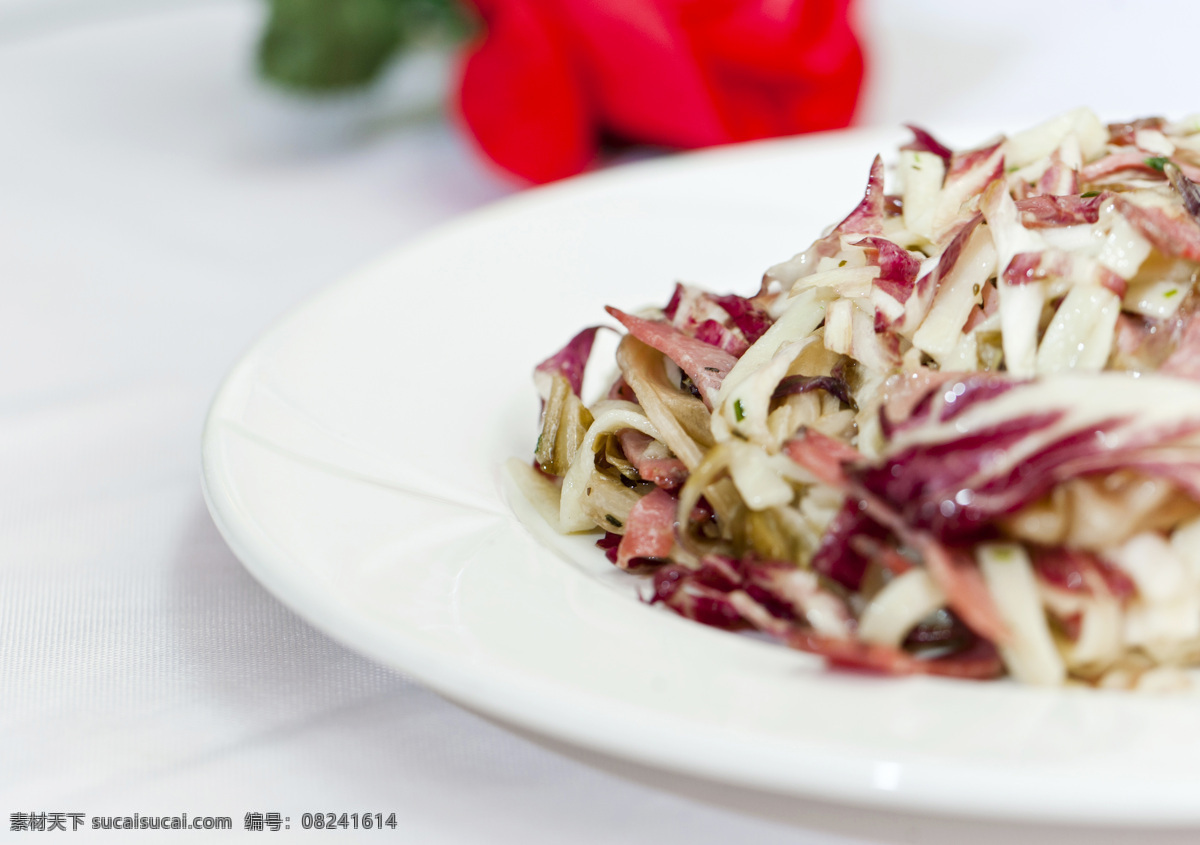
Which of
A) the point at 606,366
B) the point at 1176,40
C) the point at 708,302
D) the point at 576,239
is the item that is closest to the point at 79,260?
the point at 576,239

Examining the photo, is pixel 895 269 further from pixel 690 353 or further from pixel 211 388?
pixel 211 388

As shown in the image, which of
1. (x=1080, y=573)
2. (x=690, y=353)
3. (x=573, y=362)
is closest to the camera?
(x=1080, y=573)

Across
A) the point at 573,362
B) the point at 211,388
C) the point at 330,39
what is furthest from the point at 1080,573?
the point at 330,39

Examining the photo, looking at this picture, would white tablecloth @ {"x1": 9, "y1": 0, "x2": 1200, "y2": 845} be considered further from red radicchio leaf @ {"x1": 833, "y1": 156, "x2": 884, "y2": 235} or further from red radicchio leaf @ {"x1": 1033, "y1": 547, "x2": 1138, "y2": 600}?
red radicchio leaf @ {"x1": 833, "y1": 156, "x2": 884, "y2": 235}

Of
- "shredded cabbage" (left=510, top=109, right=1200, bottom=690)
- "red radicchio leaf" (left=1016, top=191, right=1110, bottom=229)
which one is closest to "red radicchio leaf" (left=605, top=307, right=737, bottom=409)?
"shredded cabbage" (left=510, top=109, right=1200, bottom=690)

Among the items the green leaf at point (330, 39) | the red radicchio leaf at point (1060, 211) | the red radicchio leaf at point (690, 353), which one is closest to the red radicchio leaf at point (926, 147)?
the red radicchio leaf at point (1060, 211)

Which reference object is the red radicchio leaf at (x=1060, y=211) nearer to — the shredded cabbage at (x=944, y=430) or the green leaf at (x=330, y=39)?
Answer: the shredded cabbage at (x=944, y=430)
